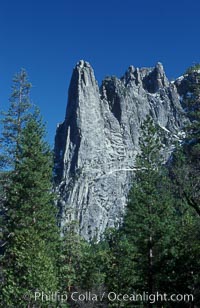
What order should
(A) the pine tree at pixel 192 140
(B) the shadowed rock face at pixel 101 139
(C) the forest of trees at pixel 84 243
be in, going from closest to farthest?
(A) the pine tree at pixel 192 140 < (C) the forest of trees at pixel 84 243 < (B) the shadowed rock face at pixel 101 139

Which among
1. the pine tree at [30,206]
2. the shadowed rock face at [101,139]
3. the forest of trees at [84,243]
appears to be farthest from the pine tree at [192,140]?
the shadowed rock face at [101,139]

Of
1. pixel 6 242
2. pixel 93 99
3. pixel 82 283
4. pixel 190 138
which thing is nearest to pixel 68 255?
pixel 82 283

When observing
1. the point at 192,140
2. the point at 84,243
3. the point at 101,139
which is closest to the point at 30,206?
the point at 84,243

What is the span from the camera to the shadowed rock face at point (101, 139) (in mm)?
113812

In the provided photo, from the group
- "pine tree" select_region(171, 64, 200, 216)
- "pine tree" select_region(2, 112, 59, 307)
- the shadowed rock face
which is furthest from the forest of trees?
the shadowed rock face

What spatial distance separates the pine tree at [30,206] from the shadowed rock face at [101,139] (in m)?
86.1

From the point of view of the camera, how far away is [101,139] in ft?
420

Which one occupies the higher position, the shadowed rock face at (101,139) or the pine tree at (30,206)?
the shadowed rock face at (101,139)

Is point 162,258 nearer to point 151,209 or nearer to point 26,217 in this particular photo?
point 151,209

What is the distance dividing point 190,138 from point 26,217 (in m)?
10.0

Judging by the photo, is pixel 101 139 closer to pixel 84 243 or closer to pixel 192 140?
pixel 84 243

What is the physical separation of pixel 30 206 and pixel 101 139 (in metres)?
107

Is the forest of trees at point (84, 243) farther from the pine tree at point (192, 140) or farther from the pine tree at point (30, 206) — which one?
the pine tree at point (192, 140)

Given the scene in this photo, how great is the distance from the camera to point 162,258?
73.6ft
